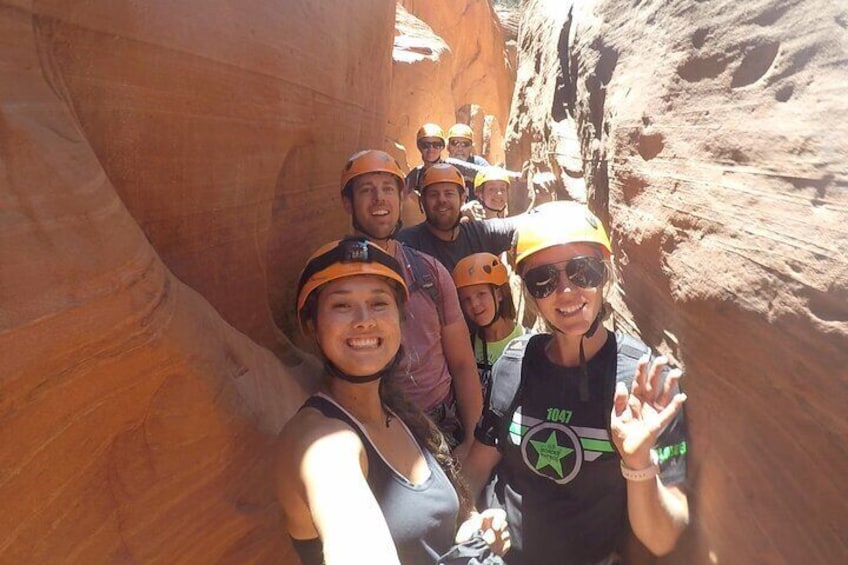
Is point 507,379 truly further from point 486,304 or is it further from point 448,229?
point 448,229

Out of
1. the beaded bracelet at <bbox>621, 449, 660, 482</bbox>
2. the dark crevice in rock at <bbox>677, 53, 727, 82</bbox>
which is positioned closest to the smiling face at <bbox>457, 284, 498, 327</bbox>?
the dark crevice in rock at <bbox>677, 53, 727, 82</bbox>

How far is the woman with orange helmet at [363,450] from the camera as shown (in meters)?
1.62

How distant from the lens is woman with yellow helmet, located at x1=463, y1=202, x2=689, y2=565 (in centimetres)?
204

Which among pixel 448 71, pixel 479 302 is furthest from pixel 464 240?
pixel 448 71

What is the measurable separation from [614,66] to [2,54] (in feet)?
10.8

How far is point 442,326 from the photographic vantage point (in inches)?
137

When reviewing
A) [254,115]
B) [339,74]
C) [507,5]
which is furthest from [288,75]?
[507,5]

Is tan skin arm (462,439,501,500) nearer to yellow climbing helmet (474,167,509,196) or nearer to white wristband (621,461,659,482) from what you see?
white wristband (621,461,659,482)

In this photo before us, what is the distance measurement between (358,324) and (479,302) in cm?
201

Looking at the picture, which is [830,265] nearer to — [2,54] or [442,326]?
[442,326]

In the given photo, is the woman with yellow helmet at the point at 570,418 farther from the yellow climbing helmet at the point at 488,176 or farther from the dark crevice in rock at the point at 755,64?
the yellow climbing helmet at the point at 488,176

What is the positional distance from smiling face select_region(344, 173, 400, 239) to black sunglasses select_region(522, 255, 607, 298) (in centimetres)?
172

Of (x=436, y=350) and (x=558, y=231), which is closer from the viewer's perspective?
(x=558, y=231)

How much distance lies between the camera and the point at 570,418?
2135mm
